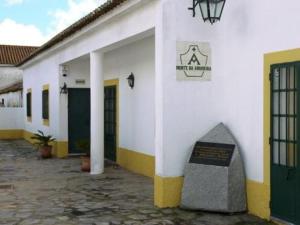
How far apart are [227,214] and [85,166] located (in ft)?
17.8

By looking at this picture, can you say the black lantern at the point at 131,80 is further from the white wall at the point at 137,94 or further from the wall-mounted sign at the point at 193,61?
the wall-mounted sign at the point at 193,61

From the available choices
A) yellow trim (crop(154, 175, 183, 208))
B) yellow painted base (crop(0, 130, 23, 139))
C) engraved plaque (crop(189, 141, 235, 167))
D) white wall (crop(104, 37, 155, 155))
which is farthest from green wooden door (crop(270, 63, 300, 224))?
yellow painted base (crop(0, 130, 23, 139))

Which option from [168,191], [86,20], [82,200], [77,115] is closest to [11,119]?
[77,115]

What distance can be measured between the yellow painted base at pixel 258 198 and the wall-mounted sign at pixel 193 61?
1916 millimetres

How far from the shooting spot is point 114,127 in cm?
1294

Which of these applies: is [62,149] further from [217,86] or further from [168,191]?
[217,86]

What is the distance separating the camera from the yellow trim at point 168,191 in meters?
7.45

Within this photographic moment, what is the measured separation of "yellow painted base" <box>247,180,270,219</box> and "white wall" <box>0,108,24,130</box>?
1823 cm

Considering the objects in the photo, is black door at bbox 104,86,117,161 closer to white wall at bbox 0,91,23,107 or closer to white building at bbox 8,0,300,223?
white building at bbox 8,0,300,223

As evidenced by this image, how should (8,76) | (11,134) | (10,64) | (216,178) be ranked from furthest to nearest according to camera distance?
1. (8,76)
2. (10,64)
3. (11,134)
4. (216,178)

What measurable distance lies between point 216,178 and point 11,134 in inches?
722

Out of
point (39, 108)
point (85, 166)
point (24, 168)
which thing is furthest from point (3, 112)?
point (85, 166)

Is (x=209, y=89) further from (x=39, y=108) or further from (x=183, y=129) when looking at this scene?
(x=39, y=108)

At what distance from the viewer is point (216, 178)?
7.04 m
